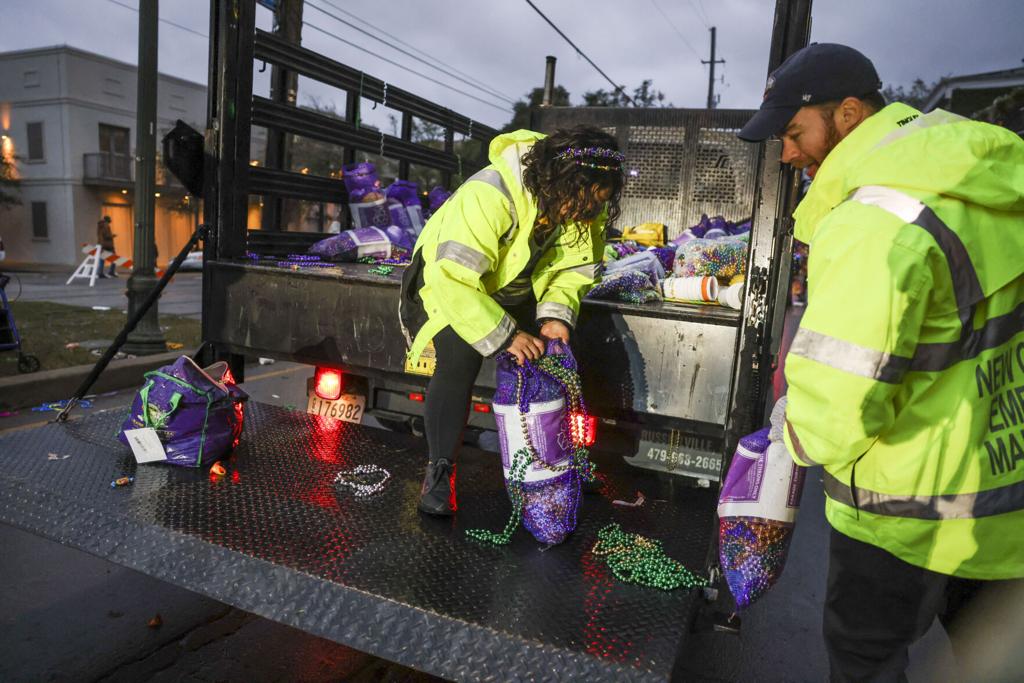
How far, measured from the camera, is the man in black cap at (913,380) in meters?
1.28

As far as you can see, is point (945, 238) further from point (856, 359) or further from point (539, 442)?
point (539, 442)

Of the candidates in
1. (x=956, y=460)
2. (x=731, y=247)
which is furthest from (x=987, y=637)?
(x=731, y=247)

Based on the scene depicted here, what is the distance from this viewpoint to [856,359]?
1.29 m

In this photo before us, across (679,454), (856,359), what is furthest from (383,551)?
(856,359)

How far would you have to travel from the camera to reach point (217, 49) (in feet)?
10.7

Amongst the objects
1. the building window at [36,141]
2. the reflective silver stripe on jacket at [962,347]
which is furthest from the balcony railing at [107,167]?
the reflective silver stripe on jacket at [962,347]

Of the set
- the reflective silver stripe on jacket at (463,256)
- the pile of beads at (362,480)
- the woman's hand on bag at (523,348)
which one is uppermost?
the reflective silver stripe on jacket at (463,256)

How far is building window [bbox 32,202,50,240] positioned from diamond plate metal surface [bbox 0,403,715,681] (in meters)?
31.3

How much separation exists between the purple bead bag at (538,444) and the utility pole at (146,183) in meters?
6.62

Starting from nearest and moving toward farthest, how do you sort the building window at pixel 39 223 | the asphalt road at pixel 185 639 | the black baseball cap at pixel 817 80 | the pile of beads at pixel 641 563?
the black baseball cap at pixel 817 80
the pile of beads at pixel 641 563
the asphalt road at pixel 185 639
the building window at pixel 39 223

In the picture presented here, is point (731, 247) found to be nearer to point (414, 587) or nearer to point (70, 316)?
point (414, 587)

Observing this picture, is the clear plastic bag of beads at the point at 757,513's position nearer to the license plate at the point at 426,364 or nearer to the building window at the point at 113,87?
the license plate at the point at 426,364

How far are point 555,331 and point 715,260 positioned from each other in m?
1.21

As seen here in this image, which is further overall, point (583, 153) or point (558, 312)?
point (558, 312)
